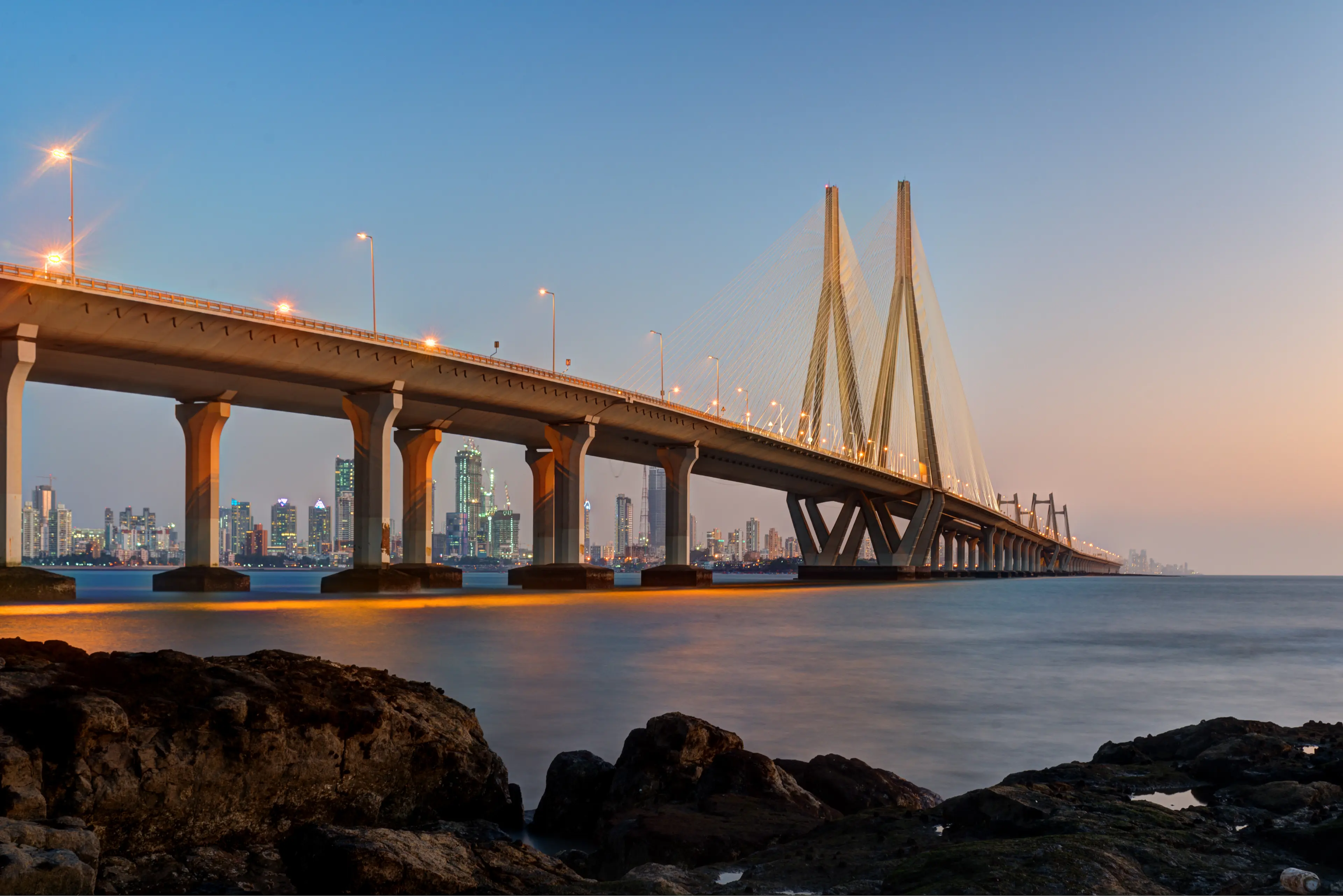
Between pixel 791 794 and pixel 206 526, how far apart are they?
56293 mm

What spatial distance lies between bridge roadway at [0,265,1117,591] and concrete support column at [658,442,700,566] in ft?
0.67

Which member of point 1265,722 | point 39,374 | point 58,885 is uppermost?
point 39,374

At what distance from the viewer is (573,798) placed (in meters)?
9.58

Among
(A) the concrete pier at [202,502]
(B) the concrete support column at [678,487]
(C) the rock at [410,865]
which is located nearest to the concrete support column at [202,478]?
(A) the concrete pier at [202,502]

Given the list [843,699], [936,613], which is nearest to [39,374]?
[936,613]

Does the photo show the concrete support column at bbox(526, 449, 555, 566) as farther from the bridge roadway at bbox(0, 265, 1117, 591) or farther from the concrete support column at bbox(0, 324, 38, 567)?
the concrete support column at bbox(0, 324, 38, 567)

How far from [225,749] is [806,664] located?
1941 centimetres

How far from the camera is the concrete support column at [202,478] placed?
194 ft

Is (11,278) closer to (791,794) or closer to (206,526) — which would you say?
(206,526)

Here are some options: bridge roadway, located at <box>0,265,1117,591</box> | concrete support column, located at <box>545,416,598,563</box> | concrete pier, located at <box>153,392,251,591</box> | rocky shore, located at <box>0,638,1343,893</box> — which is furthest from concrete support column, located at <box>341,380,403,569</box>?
rocky shore, located at <box>0,638,1343,893</box>

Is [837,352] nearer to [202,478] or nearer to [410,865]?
[202,478]

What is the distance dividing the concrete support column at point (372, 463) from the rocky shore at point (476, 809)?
4833 cm

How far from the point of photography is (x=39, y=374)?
52.4 metres

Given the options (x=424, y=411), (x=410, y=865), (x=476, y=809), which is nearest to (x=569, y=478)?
(x=424, y=411)
